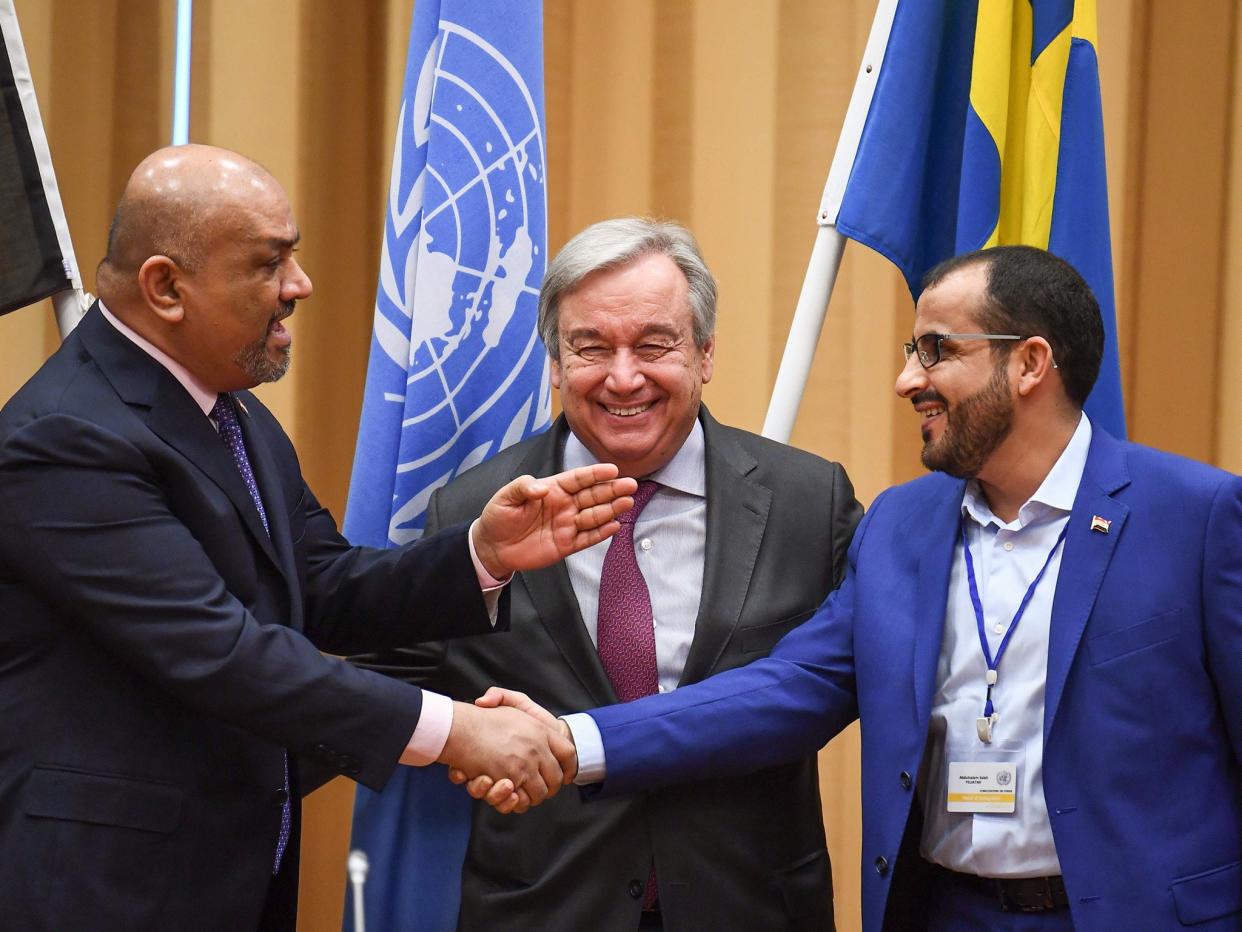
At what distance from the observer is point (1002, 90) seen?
2760mm

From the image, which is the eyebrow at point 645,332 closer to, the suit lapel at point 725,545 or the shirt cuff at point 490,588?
the suit lapel at point 725,545

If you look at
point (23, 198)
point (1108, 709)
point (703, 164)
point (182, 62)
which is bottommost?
point (1108, 709)

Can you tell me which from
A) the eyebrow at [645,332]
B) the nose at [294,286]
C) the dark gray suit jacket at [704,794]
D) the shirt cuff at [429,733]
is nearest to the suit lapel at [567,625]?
the dark gray suit jacket at [704,794]

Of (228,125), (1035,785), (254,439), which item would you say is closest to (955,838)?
(1035,785)

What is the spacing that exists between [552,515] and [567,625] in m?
0.19

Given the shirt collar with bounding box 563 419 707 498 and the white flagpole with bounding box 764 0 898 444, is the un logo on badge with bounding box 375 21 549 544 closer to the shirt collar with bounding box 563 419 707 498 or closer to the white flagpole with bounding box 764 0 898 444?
the shirt collar with bounding box 563 419 707 498

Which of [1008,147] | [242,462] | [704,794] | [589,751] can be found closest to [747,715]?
[704,794]

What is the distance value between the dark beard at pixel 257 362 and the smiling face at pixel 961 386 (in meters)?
1.01

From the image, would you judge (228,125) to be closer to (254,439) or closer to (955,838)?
(254,439)

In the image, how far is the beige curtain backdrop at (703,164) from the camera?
12.6 feet

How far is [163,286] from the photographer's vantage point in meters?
2.16

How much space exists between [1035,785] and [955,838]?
15 cm

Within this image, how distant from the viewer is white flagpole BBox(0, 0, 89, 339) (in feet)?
8.18

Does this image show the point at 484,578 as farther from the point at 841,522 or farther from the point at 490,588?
the point at 841,522
